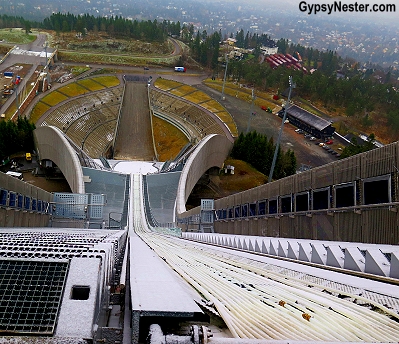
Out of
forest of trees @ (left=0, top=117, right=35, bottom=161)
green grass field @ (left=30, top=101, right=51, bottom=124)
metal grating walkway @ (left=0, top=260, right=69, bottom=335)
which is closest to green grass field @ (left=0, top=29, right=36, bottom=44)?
green grass field @ (left=30, top=101, right=51, bottom=124)

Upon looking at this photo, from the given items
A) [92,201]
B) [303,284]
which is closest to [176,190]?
[92,201]

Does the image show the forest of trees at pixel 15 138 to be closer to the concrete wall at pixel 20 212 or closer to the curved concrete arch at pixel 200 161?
the curved concrete arch at pixel 200 161

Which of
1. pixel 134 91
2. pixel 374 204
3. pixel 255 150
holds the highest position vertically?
pixel 134 91

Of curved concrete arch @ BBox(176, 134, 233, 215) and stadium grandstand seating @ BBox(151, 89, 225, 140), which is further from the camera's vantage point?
stadium grandstand seating @ BBox(151, 89, 225, 140)

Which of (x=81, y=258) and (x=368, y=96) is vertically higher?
(x=368, y=96)

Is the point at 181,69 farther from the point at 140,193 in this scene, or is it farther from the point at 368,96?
the point at 140,193

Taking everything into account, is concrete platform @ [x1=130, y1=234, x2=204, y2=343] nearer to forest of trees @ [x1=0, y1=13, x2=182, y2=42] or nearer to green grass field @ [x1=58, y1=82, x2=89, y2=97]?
green grass field @ [x1=58, y1=82, x2=89, y2=97]

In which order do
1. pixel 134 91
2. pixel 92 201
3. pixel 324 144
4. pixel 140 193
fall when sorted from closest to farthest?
pixel 92 201 < pixel 140 193 < pixel 324 144 < pixel 134 91
